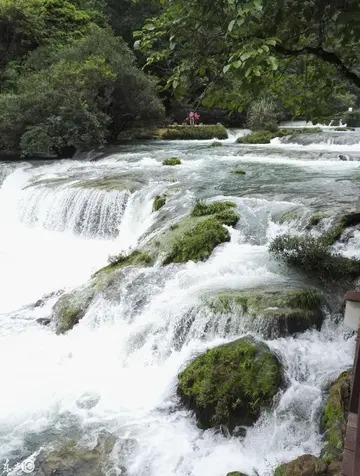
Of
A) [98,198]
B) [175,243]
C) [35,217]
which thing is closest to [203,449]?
[175,243]

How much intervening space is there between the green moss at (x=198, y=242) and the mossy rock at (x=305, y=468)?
13.7 ft

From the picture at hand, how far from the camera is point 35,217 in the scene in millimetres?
12898

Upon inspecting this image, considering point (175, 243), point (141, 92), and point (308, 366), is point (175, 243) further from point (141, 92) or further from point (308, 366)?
point (141, 92)

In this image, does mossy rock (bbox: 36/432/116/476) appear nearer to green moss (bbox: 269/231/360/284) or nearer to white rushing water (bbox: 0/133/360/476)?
white rushing water (bbox: 0/133/360/476)

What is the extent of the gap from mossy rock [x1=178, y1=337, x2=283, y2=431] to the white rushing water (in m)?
0.14

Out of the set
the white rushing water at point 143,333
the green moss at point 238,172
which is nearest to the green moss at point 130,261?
the white rushing water at point 143,333

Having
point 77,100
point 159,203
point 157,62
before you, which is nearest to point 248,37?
point 159,203

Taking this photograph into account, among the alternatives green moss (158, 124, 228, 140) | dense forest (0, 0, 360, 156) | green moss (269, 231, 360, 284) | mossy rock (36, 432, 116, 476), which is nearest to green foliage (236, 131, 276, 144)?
dense forest (0, 0, 360, 156)

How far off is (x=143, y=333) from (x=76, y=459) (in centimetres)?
212

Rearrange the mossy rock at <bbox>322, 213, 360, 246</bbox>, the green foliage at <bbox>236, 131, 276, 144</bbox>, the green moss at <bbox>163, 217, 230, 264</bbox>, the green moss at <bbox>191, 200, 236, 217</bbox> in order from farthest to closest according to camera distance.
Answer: the green foliage at <bbox>236, 131, 276, 144</bbox>
the green moss at <bbox>191, 200, 236, 217</bbox>
the green moss at <bbox>163, 217, 230, 264</bbox>
the mossy rock at <bbox>322, 213, 360, 246</bbox>

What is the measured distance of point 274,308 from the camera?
607 cm

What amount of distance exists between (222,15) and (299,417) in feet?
12.8

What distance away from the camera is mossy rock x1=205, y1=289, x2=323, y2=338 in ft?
19.3

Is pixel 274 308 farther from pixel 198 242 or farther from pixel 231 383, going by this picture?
pixel 198 242
